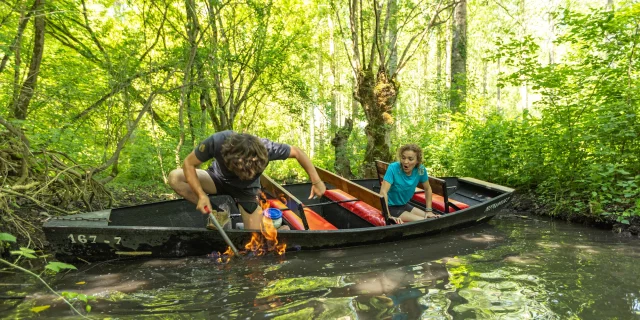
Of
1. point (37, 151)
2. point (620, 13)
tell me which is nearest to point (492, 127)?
point (620, 13)

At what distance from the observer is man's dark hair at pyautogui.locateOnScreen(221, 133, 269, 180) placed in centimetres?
403

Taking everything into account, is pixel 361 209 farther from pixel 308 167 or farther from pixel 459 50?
pixel 459 50

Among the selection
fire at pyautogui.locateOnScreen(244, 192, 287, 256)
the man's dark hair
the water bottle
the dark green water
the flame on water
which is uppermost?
the man's dark hair

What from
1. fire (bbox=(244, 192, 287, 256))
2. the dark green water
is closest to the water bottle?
fire (bbox=(244, 192, 287, 256))

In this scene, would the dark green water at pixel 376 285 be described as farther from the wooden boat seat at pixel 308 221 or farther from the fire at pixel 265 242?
the wooden boat seat at pixel 308 221

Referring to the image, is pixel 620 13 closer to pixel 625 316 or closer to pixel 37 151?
pixel 625 316

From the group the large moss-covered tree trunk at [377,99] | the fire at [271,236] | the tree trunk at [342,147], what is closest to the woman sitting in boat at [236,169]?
the fire at [271,236]

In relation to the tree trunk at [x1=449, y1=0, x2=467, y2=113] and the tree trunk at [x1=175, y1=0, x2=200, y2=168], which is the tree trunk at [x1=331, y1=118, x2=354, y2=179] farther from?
the tree trunk at [x1=175, y1=0, x2=200, y2=168]

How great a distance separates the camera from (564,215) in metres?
6.64

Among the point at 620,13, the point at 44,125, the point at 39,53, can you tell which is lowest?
the point at 44,125

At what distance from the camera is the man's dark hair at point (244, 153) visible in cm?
403

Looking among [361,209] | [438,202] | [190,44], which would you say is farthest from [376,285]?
[190,44]

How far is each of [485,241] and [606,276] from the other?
1.65 metres

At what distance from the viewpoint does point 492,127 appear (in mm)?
8836
